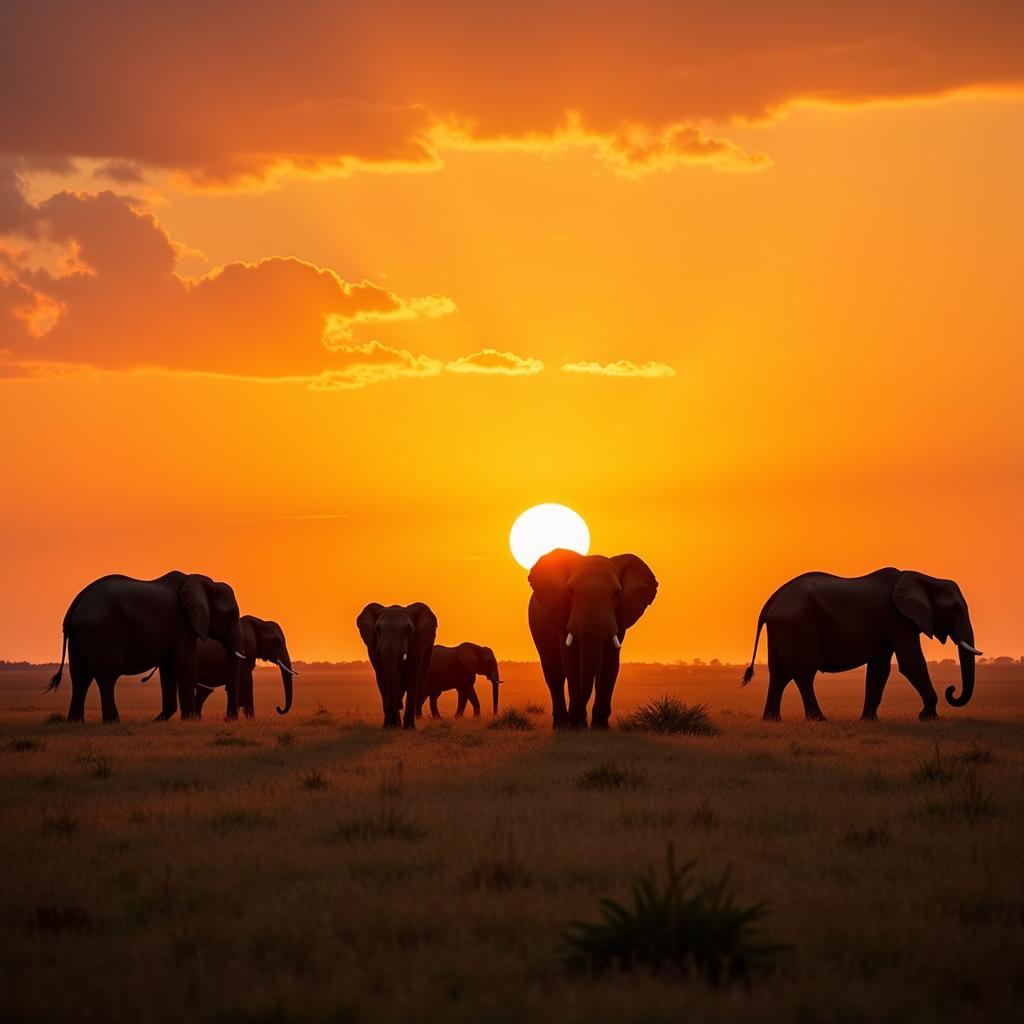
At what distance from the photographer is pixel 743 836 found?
1273 cm

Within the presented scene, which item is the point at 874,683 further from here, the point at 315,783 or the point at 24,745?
the point at 24,745

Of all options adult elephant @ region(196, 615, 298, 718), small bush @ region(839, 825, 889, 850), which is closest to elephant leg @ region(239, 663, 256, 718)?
adult elephant @ region(196, 615, 298, 718)

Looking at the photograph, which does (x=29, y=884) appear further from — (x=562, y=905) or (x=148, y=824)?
(x=562, y=905)

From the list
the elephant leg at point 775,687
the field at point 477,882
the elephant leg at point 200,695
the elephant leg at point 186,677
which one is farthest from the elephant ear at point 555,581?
the elephant leg at point 200,695

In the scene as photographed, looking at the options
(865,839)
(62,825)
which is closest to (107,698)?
(62,825)

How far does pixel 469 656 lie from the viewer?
4862cm

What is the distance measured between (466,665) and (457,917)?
38946mm

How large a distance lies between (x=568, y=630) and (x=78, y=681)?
38.5 ft

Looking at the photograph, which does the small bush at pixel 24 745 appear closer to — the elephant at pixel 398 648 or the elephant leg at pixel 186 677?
the elephant at pixel 398 648

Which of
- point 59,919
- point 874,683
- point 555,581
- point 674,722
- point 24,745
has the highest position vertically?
point 555,581

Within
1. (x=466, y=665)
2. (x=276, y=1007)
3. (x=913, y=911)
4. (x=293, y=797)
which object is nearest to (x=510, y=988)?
(x=276, y=1007)

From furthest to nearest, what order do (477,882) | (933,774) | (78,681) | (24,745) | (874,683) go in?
(78,681) < (874,683) < (24,745) < (933,774) < (477,882)

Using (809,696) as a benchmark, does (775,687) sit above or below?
above

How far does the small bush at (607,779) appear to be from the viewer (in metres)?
16.6
